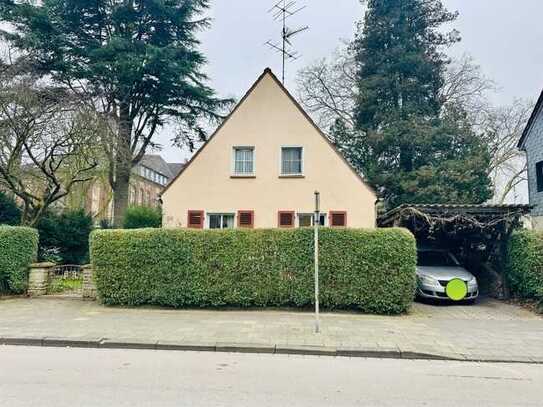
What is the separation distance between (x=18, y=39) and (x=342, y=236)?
19244 millimetres

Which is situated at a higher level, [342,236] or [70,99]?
[70,99]

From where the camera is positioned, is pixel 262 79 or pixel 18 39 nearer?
pixel 262 79

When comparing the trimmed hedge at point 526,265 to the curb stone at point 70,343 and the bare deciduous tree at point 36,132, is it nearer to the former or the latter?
the curb stone at point 70,343

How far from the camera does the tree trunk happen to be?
66.3ft

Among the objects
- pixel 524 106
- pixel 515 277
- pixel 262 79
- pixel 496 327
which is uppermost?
pixel 524 106

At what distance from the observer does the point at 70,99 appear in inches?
669

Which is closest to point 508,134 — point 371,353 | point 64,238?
point 371,353

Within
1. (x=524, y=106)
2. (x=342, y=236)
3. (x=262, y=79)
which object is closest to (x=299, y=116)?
(x=262, y=79)

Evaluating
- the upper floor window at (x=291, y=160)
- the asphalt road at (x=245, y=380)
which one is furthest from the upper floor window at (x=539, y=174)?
the asphalt road at (x=245, y=380)

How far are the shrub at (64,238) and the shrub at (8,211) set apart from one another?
1518 millimetres

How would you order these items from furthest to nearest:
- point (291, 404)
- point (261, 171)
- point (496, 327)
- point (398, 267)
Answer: point (261, 171) → point (398, 267) → point (496, 327) → point (291, 404)

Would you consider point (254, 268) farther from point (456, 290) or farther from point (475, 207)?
point (475, 207)

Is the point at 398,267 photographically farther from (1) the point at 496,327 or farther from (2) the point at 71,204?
(2) the point at 71,204

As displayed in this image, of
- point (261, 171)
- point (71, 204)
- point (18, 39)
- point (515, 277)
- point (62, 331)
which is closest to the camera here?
point (62, 331)
